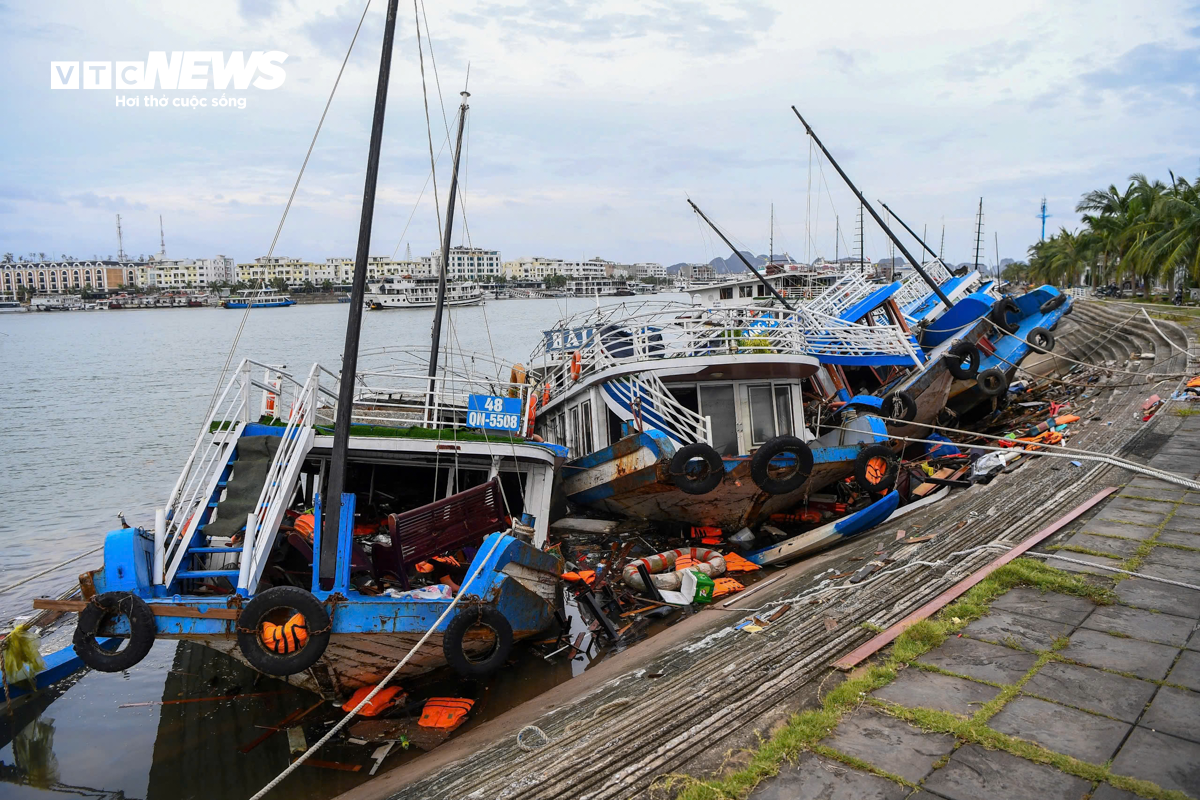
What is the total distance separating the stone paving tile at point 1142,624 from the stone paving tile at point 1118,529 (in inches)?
77.1

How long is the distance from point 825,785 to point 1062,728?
1.51 metres

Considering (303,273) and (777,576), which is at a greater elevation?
(303,273)

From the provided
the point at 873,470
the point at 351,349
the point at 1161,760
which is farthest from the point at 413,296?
the point at 1161,760

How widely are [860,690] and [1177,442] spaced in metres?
9.09

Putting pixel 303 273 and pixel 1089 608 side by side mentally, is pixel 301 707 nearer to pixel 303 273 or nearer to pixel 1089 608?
pixel 1089 608

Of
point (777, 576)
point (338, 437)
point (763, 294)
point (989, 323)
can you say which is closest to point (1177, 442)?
point (777, 576)

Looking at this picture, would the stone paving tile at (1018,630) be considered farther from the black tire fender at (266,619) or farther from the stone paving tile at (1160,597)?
the black tire fender at (266,619)

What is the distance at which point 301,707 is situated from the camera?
8.46 meters

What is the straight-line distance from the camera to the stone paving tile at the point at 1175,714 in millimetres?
4355

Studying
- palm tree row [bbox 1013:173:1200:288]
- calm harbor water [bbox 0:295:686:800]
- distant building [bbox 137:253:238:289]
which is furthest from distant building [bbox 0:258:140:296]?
palm tree row [bbox 1013:173:1200:288]

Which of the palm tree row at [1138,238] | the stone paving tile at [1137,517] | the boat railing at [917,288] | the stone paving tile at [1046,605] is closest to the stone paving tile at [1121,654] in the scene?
the stone paving tile at [1046,605]

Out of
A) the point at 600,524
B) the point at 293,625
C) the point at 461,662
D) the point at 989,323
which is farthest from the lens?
the point at 989,323

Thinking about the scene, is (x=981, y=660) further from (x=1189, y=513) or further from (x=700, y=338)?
(x=700, y=338)

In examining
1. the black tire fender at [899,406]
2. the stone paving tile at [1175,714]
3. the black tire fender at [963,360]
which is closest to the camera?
the stone paving tile at [1175,714]
